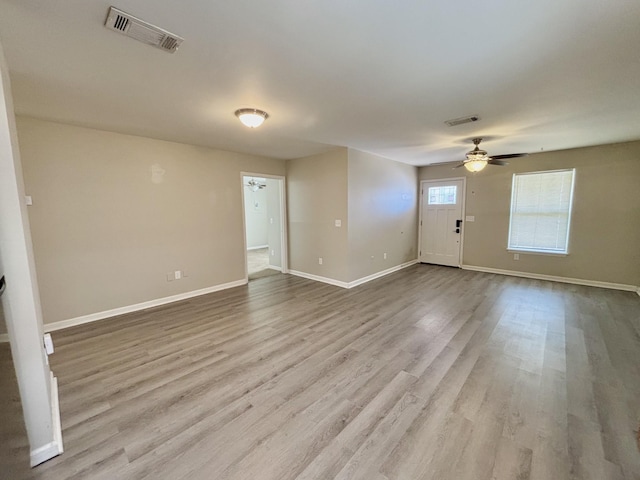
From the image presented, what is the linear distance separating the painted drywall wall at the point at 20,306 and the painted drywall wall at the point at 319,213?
399cm

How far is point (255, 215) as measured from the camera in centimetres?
980

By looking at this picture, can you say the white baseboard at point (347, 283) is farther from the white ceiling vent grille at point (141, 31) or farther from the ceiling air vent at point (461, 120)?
the white ceiling vent grille at point (141, 31)

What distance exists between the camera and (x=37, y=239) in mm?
3148

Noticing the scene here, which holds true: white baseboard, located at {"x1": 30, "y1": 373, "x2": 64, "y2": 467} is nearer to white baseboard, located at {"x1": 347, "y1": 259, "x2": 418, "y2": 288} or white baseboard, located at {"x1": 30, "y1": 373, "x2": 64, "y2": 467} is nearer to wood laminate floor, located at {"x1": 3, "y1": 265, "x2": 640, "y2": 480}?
wood laminate floor, located at {"x1": 3, "y1": 265, "x2": 640, "y2": 480}

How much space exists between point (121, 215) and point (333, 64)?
140 inches

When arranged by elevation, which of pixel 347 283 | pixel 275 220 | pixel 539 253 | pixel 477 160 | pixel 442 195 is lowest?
pixel 347 283

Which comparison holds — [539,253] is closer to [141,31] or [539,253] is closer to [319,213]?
[319,213]

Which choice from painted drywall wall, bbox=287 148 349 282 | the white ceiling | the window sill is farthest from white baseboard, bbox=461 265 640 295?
painted drywall wall, bbox=287 148 349 282

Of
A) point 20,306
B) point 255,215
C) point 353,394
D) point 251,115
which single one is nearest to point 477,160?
point 251,115

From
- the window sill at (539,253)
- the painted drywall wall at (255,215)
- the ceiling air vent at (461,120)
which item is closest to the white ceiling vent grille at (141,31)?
the ceiling air vent at (461,120)

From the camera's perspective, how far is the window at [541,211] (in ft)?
16.7

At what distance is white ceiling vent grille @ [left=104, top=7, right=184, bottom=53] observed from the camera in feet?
4.88

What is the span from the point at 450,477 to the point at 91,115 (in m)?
4.59

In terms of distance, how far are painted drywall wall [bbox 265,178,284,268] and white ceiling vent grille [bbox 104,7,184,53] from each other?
4121mm
